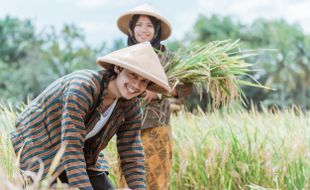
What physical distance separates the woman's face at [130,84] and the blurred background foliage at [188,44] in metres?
30.1

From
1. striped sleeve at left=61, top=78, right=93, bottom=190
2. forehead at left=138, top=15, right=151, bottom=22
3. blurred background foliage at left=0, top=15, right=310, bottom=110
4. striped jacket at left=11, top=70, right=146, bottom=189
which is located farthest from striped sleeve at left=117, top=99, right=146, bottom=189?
blurred background foliage at left=0, top=15, right=310, bottom=110

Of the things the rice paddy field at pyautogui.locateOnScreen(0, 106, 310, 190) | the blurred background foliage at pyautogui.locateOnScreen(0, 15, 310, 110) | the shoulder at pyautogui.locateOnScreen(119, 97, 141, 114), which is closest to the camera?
the shoulder at pyautogui.locateOnScreen(119, 97, 141, 114)

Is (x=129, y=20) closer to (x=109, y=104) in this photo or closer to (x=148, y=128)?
(x=148, y=128)

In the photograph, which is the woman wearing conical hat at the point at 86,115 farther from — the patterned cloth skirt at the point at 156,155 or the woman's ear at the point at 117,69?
the patterned cloth skirt at the point at 156,155

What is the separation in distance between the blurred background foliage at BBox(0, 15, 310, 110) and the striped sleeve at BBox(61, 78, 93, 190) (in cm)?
3017

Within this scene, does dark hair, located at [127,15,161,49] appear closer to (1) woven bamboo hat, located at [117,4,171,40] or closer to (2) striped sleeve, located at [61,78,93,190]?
(1) woven bamboo hat, located at [117,4,171,40]

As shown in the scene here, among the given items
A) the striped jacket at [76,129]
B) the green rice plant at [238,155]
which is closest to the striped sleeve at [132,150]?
the striped jacket at [76,129]

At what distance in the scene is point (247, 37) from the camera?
38031 mm

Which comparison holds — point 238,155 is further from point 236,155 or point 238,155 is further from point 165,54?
point 165,54

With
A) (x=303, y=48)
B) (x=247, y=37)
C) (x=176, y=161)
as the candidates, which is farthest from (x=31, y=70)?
(x=176, y=161)

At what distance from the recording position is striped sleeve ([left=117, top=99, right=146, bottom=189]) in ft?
9.62

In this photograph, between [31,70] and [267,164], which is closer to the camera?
[267,164]

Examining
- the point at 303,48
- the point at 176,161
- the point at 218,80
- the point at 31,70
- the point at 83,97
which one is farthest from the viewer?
the point at 303,48

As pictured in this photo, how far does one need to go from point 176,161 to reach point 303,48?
1344 inches
